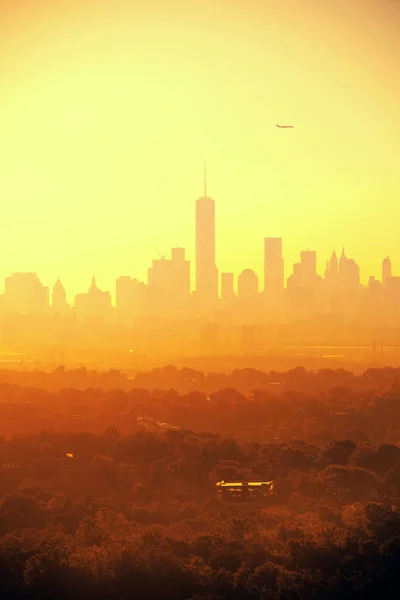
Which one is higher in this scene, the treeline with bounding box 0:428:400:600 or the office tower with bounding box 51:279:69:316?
the office tower with bounding box 51:279:69:316

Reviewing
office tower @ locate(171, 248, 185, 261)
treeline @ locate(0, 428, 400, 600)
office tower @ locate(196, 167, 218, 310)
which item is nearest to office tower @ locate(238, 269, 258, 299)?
office tower @ locate(196, 167, 218, 310)

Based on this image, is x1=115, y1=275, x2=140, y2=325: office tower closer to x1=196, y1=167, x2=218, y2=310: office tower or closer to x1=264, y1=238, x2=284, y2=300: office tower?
x1=196, y1=167, x2=218, y2=310: office tower

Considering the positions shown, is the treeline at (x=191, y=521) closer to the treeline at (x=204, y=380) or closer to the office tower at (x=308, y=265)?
the treeline at (x=204, y=380)

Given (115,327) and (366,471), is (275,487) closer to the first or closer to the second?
(366,471)

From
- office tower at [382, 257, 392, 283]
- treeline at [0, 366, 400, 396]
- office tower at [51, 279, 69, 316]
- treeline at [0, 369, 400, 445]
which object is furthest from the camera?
office tower at [51, 279, 69, 316]

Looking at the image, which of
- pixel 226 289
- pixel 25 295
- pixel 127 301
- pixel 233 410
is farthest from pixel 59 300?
pixel 233 410

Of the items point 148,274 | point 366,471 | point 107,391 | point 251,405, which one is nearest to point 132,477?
point 366,471

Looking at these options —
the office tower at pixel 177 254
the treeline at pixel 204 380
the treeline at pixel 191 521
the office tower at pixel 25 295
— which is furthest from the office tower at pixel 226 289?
the treeline at pixel 191 521
